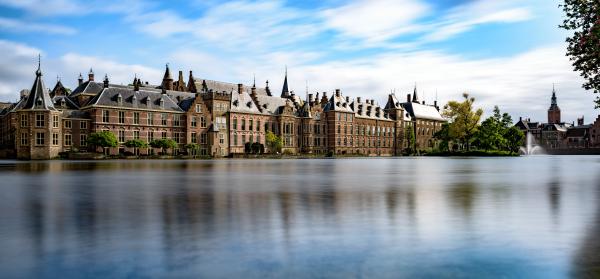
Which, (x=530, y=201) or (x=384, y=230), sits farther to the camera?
(x=530, y=201)

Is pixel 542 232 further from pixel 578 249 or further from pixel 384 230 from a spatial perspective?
pixel 384 230

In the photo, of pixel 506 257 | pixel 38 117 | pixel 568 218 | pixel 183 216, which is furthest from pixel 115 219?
pixel 38 117

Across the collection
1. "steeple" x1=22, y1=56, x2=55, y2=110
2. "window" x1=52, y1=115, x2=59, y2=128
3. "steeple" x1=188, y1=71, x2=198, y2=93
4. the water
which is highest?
"steeple" x1=188, y1=71, x2=198, y2=93

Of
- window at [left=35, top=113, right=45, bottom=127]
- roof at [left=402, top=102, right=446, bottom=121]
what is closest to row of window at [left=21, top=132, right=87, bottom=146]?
window at [left=35, top=113, right=45, bottom=127]

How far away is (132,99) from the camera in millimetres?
77188

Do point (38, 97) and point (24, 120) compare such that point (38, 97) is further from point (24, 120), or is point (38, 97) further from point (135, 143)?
point (135, 143)

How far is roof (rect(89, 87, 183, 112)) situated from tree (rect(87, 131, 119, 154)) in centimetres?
549

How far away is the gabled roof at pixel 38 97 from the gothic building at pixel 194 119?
0.39ft

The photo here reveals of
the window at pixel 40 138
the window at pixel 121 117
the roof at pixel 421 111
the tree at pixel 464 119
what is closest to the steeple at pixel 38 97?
the window at pixel 40 138

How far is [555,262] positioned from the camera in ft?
21.9

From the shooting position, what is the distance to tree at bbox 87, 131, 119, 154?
69.1 meters

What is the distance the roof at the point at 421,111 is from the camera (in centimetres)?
13888

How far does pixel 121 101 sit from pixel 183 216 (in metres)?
69.3

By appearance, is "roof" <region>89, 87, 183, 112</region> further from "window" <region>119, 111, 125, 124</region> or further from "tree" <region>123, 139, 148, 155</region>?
"tree" <region>123, 139, 148, 155</region>
